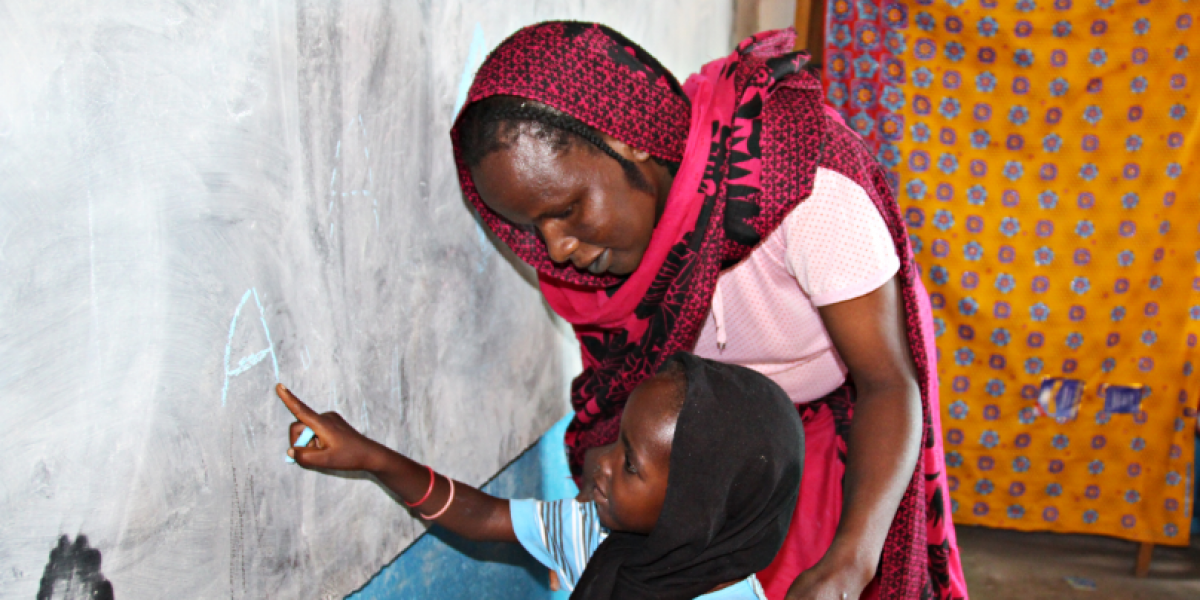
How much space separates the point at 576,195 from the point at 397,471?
468mm

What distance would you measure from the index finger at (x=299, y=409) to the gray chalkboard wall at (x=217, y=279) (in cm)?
2

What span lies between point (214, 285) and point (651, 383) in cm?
56

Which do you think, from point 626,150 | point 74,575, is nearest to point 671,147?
point 626,150

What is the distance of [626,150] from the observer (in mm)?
1202

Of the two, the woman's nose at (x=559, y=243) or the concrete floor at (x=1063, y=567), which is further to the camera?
the concrete floor at (x=1063, y=567)

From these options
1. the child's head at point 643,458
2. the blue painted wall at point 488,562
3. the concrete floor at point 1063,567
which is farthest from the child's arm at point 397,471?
the concrete floor at point 1063,567

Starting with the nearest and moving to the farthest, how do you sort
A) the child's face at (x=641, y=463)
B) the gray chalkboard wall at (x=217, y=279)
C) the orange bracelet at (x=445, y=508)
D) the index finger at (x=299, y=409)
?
the gray chalkboard wall at (x=217, y=279), the index finger at (x=299, y=409), the child's face at (x=641, y=463), the orange bracelet at (x=445, y=508)

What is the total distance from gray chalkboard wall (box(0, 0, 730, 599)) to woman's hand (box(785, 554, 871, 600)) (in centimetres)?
62

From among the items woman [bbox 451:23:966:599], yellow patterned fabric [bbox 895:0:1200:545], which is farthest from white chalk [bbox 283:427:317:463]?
yellow patterned fabric [bbox 895:0:1200:545]

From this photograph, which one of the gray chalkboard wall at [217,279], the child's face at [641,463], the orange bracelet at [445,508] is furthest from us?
the orange bracelet at [445,508]

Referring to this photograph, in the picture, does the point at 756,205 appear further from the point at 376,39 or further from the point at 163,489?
the point at 163,489

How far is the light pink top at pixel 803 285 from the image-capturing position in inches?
47.4

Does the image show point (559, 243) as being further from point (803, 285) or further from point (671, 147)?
point (803, 285)

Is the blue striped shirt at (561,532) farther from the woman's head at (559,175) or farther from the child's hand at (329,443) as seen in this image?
the woman's head at (559,175)
